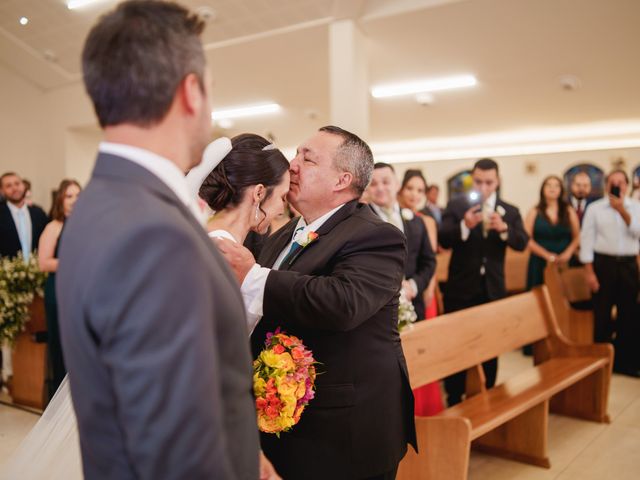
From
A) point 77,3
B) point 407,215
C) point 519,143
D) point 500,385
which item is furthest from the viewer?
point 519,143

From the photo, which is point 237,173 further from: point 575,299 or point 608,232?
point 575,299

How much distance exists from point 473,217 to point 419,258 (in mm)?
512

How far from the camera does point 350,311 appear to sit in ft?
5.40

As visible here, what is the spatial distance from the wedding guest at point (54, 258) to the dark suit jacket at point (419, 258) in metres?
2.72

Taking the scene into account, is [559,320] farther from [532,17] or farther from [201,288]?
[201,288]

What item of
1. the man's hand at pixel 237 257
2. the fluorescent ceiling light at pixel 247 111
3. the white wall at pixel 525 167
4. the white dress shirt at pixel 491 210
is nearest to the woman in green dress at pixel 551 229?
the white dress shirt at pixel 491 210

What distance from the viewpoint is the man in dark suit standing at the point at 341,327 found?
1.64m

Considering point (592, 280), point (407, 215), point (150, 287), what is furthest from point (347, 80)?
point (150, 287)

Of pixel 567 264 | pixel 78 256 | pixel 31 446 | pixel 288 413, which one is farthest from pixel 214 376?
pixel 567 264

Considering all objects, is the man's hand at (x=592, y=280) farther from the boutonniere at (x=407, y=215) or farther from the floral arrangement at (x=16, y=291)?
the floral arrangement at (x=16, y=291)

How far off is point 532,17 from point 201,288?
652 cm

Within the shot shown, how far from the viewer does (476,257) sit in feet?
13.9

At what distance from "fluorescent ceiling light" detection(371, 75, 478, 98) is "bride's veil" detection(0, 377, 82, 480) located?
296 inches

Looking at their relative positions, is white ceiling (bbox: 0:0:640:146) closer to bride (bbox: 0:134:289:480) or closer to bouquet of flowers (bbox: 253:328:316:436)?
bride (bbox: 0:134:289:480)
